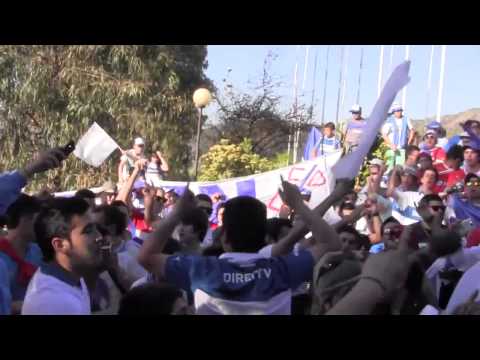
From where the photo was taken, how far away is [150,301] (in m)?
3.31

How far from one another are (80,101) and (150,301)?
1815cm

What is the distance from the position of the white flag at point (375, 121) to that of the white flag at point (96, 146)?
8133 millimetres

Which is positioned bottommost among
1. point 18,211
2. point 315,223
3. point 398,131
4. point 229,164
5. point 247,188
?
point 229,164

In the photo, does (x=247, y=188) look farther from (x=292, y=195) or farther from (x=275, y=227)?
(x=292, y=195)

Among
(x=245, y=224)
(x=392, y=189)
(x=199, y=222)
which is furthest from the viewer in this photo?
(x=392, y=189)

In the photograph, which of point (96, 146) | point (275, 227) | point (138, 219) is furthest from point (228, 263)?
point (96, 146)

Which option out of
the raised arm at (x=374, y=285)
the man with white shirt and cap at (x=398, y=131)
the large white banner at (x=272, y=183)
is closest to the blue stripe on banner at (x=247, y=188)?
the large white banner at (x=272, y=183)
